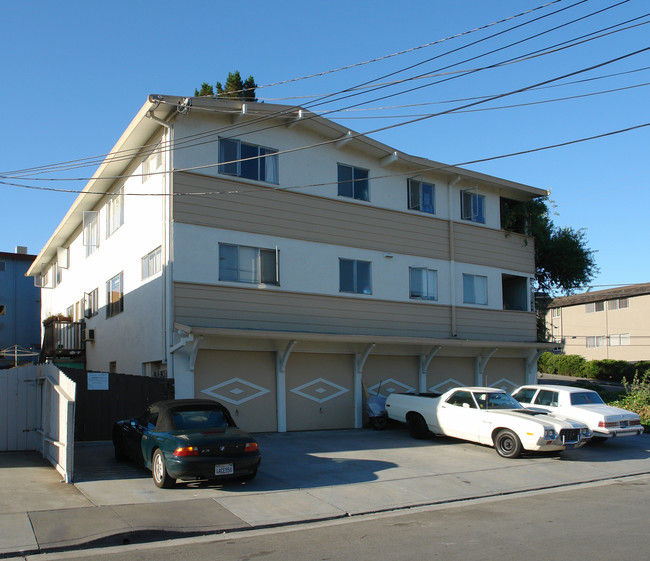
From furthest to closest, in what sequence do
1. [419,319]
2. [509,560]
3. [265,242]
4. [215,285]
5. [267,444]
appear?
[419,319], [265,242], [215,285], [267,444], [509,560]

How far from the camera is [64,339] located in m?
25.7

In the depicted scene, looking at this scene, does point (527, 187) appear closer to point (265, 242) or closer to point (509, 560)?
A: point (265, 242)

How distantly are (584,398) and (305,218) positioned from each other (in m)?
9.07

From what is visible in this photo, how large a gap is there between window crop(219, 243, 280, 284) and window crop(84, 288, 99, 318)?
826cm

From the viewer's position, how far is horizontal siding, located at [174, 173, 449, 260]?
1750cm

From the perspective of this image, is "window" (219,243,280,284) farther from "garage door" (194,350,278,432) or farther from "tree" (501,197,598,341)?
"tree" (501,197,598,341)

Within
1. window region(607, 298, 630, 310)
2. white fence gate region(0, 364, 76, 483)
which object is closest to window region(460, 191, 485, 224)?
white fence gate region(0, 364, 76, 483)

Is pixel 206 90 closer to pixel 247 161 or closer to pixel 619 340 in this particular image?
pixel 247 161

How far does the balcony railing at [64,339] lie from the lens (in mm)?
24266

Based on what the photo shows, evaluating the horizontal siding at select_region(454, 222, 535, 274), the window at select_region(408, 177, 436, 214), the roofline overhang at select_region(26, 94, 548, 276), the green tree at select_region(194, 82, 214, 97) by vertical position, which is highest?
the green tree at select_region(194, 82, 214, 97)

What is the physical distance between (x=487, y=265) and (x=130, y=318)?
1236 cm

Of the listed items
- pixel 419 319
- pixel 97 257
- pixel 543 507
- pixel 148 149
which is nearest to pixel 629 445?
pixel 419 319

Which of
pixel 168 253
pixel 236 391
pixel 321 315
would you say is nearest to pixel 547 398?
pixel 321 315

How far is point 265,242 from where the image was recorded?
1850 centimetres
